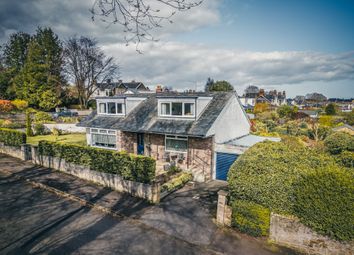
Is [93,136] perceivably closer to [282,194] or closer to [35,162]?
[35,162]

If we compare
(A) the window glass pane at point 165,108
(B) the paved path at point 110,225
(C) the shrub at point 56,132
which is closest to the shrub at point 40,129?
(C) the shrub at point 56,132

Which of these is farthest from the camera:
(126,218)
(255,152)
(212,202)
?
(212,202)

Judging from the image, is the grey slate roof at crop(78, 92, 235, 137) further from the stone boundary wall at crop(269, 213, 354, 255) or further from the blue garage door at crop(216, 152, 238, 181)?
the stone boundary wall at crop(269, 213, 354, 255)

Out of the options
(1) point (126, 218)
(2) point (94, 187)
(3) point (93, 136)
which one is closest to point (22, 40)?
(3) point (93, 136)

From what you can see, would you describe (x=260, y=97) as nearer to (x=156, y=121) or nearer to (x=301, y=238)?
(x=156, y=121)

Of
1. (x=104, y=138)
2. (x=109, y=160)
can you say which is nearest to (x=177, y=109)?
(x=109, y=160)

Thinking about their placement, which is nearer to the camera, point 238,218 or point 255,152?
point 238,218

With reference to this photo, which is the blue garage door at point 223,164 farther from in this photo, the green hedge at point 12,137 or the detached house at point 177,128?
the green hedge at point 12,137
